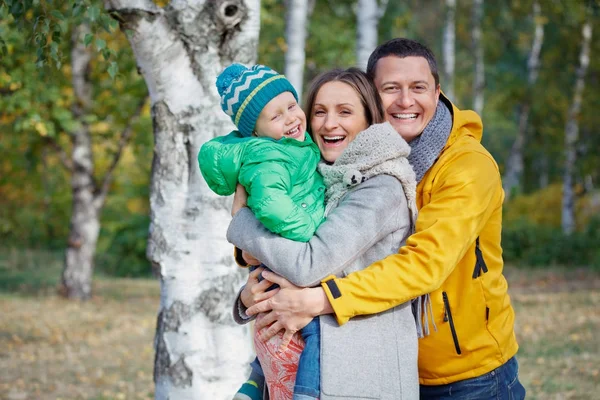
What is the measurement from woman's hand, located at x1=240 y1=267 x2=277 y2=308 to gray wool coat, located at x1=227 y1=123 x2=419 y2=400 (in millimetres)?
163

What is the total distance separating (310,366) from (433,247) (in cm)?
60

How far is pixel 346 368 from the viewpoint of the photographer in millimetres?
2426

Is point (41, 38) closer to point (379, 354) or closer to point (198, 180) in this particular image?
point (198, 180)

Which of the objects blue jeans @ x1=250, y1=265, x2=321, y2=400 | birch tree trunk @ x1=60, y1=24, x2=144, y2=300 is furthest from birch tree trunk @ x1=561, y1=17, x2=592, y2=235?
blue jeans @ x1=250, y1=265, x2=321, y2=400

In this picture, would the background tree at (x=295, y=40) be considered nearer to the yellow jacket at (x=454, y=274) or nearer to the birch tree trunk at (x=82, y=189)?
the birch tree trunk at (x=82, y=189)

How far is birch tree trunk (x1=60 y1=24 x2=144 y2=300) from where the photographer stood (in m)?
13.2

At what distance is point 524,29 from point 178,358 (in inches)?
857

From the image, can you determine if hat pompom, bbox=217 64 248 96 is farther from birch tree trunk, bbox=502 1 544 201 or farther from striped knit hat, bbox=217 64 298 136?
birch tree trunk, bbox=502 1 544 201

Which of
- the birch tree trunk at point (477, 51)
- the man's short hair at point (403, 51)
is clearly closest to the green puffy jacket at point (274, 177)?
the man's short hair at point (403, 51)

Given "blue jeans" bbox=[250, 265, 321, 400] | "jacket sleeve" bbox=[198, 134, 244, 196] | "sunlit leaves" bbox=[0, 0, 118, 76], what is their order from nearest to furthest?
"blue jeans" bbox=[250, 265, 321, 400]
"jacket sleeve" bbox=[198, 134, 244, 196]
"sunlit leaves" bbox=[0, 0, 118, 76]

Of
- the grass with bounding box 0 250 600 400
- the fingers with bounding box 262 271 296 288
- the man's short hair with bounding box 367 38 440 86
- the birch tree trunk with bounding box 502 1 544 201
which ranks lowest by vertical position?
the grass with bounding box 0 250 600 400

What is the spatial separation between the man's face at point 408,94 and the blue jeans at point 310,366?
0.94 m

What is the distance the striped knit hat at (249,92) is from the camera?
8.88 ft

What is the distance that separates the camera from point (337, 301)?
2.42 meters
